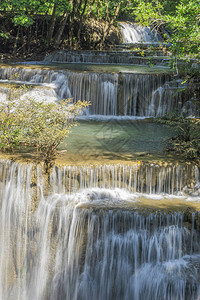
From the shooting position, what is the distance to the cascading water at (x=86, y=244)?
7547 millimetres

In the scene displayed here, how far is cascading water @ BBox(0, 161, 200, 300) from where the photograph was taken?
755 centimetres

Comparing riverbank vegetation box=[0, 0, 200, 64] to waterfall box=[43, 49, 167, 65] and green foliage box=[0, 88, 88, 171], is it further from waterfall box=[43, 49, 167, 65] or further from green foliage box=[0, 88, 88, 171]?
green foliage box=[0, 88, 88, 171]

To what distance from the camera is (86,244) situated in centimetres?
779

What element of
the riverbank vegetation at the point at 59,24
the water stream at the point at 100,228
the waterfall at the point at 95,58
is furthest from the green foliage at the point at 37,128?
the waterfall at the point at 95,58

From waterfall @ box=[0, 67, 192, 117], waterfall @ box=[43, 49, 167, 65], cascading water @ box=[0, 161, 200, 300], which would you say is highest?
waterfall @ box=[43, 49, 167, 65]

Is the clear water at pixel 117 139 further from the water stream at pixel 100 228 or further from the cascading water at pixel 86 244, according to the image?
the cascading water at pixel 86 244

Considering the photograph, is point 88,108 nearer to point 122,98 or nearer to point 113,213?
point 122,98

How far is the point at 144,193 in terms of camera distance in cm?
876

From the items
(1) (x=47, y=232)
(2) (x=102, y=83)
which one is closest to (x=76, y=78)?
(2) (x=102, y=83)

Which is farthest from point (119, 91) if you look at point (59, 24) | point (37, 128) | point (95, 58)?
point (59, 24)

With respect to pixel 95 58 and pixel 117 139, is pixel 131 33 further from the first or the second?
pixel 117 139

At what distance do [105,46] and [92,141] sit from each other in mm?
17634

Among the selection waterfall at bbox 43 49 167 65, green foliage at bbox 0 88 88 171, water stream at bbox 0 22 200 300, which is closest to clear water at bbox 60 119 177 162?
water stream at bbox 0 22 200 300

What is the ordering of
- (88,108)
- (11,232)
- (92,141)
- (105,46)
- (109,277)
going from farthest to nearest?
(105,46), (88,108), (92,141), (11,232), (109,277)
